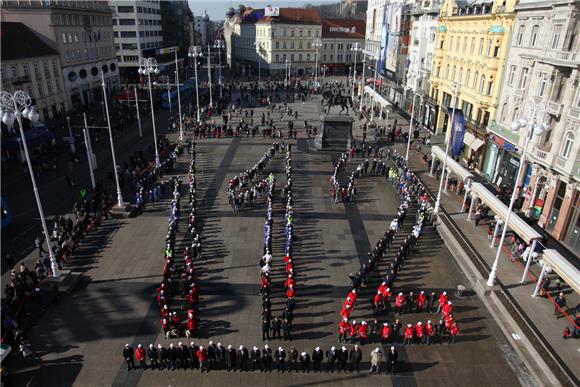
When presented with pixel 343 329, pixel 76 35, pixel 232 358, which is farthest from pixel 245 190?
pixel 76 35

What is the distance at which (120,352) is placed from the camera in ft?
55.8

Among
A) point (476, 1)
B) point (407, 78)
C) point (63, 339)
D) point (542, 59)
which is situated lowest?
point (63, 339)

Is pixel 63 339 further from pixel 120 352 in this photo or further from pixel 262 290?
pixel 262 290

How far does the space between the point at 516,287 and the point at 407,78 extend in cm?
4806

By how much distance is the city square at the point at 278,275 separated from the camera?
1638 cm

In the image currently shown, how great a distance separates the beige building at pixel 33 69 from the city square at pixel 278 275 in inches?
589

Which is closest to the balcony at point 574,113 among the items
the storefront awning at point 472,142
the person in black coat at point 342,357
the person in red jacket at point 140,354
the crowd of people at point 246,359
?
the storefront awning at point 472,142

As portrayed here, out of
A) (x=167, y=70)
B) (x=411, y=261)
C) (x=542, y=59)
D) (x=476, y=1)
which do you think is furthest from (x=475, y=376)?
(x=167, y=70)

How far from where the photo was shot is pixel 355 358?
16.3 meters

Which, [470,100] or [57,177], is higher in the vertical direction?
[470,100]

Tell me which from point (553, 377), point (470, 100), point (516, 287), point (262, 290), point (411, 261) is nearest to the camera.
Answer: point (553, 377)

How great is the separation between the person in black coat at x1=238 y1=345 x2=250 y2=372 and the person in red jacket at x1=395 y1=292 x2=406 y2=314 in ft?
24.3

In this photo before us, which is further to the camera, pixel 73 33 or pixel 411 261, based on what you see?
pixel 73 33

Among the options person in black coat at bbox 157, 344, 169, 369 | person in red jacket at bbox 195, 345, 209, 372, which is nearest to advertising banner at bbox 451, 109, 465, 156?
person in red jacket at bbox 195, 345, 209, 372
